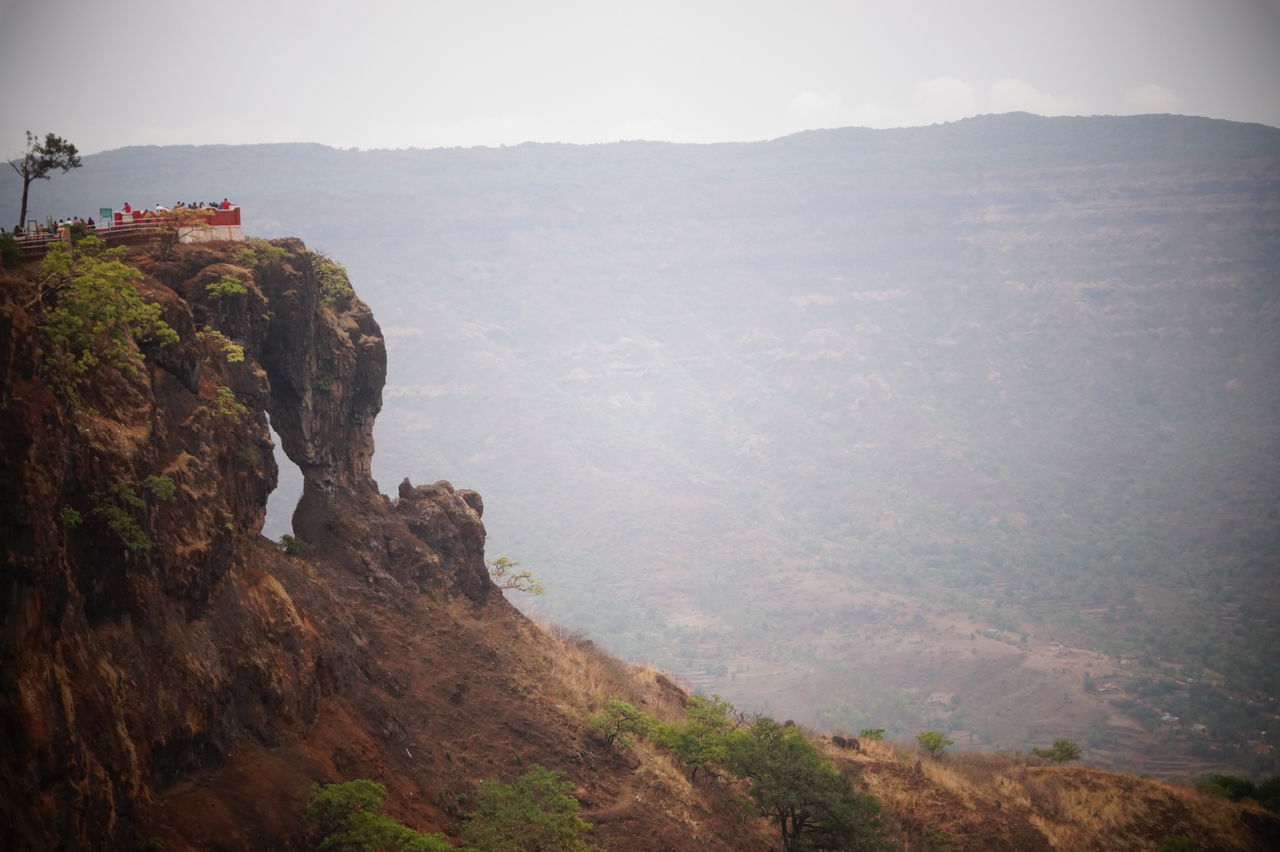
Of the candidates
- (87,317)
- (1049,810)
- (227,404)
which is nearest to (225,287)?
(227,404)

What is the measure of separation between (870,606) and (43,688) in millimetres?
161646

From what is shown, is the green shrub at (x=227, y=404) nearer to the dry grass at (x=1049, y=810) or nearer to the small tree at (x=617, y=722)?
the small tree at (x=617, y=722)

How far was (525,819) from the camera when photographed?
2855 centimetres

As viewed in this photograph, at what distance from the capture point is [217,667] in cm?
2411

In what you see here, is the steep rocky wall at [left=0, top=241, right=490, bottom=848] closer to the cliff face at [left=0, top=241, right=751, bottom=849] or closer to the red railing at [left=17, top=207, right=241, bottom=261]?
→ the cliff face at [left=0, top=241, right=751, bottom=849]

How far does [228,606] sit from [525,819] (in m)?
10.6

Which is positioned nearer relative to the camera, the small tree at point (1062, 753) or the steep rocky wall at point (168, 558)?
the steep rocky wall at point (168, 558)

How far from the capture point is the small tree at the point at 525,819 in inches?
1073

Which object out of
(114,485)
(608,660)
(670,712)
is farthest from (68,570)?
(608,660)

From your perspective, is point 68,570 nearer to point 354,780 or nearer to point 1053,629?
point 354,780

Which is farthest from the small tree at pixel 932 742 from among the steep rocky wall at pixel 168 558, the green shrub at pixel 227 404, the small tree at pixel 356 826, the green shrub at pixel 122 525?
the green shrub at pixel 122 525

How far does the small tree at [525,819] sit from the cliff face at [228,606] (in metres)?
1.15

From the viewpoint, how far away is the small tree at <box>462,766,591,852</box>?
27.2 m

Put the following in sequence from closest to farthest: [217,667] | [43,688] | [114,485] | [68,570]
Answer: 1. [43,688]
2. [68,570]
3. [114,485]
4. [217,667]
